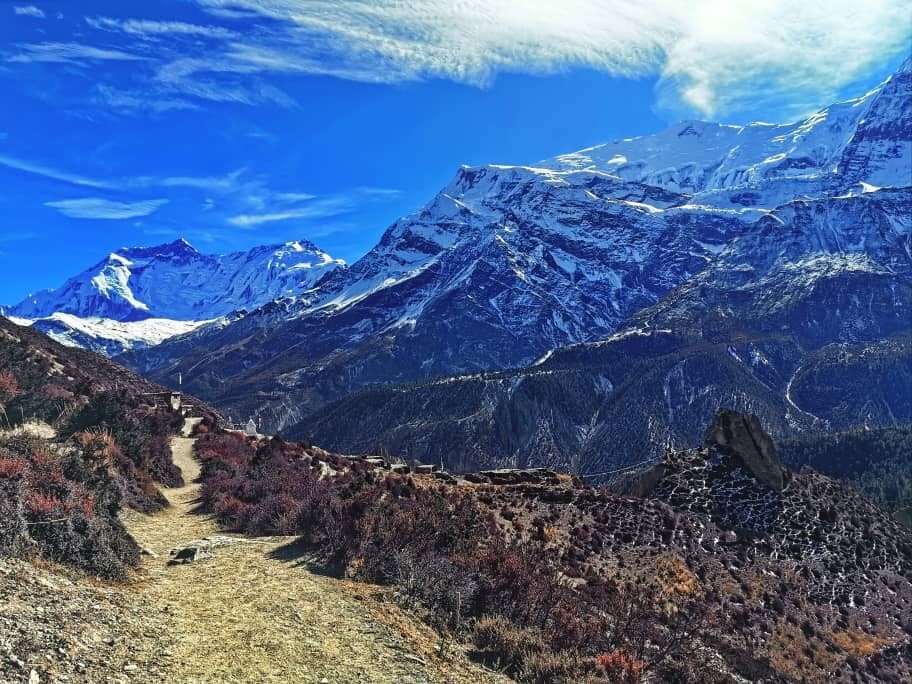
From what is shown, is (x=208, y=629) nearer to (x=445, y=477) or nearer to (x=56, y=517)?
(x=56, y=517)

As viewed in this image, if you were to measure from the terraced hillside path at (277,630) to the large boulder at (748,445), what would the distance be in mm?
31048

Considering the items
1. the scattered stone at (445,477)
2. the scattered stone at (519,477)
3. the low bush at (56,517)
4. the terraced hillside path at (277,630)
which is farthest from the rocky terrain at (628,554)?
the low bush at (56,517)

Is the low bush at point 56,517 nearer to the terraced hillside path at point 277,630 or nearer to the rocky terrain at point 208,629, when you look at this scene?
the rocky terrain at point 208,629

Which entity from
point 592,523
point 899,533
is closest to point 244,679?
point 592,523

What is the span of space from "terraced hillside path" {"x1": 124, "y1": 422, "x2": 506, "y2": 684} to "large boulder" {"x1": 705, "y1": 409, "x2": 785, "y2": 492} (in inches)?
1222

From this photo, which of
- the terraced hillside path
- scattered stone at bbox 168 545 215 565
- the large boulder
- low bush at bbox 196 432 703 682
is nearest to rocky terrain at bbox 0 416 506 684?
the terraced hillside path

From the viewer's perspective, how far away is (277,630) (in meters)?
12.1

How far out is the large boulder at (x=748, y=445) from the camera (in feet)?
123

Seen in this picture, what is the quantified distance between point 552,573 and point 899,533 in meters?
33.7

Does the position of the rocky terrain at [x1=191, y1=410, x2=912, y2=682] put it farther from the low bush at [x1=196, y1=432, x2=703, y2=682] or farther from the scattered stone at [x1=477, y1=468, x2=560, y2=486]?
the scattered stone at [x1=477, y1=468, x2=560, y2=486]

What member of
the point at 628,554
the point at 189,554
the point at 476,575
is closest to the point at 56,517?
the point at 189,554

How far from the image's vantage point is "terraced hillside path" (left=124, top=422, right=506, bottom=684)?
1053 cm

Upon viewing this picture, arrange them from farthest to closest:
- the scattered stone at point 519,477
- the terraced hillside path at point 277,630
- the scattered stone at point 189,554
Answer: the scattered stone at point 519,477
the scattered stone at point 189,554
the terraced hillside path at point 277,630

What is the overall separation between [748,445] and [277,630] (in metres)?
35.1
